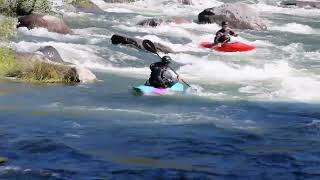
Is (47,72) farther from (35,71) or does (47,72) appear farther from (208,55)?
(208,55)

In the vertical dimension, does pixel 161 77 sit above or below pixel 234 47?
above

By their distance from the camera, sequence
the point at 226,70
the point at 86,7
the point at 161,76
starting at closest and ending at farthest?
the point at 161,76 < the point at 226,70 < the point at 86,7

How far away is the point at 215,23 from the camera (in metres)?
29.3

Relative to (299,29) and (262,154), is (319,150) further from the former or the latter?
(299,29)

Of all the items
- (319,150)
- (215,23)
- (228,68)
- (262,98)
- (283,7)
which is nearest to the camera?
Result: (319,150)

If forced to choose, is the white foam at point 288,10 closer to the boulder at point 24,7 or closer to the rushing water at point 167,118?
the rushing water at point 167,118

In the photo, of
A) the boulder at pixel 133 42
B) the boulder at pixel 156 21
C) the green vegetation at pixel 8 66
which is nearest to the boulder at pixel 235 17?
the boulder at pixel 156 21

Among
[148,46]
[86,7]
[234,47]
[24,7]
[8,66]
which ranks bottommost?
[234,47]

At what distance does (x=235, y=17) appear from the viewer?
28672 mm

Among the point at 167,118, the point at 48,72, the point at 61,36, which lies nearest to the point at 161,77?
the point at 48,72

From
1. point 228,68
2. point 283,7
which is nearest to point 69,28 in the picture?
point 228,68

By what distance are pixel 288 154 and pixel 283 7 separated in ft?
103

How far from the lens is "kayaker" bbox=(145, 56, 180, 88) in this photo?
14.8 metres

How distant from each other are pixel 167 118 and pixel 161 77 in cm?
314
